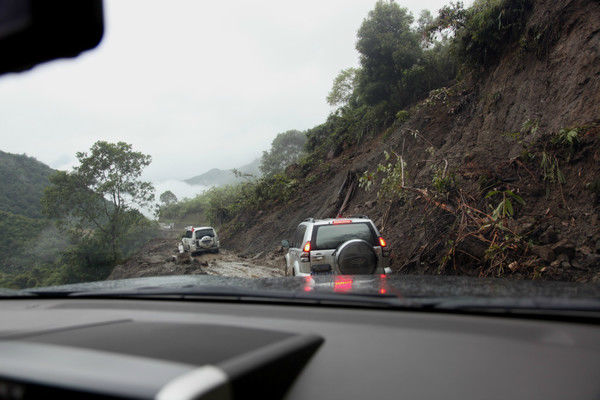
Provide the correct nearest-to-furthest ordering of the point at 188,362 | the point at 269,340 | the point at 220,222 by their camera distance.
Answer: the point at 188,362 → the point at 269,340 → the point at 220,222

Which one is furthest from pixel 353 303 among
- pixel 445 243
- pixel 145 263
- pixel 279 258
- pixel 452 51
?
pixel 145 263

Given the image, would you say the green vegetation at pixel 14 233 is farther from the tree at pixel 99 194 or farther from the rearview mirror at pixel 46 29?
the rearview mirror at pixel 46 29

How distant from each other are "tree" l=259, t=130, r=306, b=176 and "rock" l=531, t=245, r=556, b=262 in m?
54.2

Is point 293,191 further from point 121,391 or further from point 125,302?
point 121,391

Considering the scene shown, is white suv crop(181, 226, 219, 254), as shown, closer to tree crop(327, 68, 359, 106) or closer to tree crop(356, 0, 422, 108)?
tree crop(356, 0, 422, 108)

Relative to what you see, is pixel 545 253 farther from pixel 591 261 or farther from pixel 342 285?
pixel 342 285

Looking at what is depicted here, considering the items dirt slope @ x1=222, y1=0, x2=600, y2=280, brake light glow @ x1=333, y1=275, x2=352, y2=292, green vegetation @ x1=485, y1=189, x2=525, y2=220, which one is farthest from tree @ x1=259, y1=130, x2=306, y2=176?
brake light glow @ x1=333, y1=275, x2=352, y2=292

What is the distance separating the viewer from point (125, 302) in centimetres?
281

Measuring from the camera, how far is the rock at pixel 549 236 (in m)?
6.91

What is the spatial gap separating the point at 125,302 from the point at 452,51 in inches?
585

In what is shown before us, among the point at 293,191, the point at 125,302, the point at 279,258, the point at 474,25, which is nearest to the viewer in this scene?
the point at 125,302

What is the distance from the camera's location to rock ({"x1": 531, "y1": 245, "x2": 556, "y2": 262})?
648 centimetres

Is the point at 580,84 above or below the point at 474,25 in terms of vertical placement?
below

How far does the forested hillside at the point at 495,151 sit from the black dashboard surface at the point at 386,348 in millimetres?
5791
